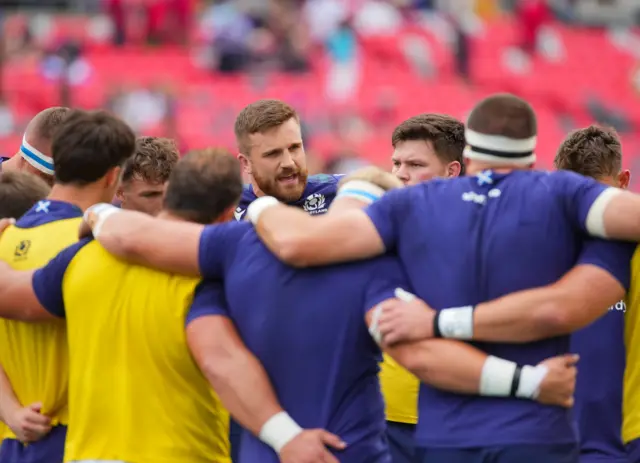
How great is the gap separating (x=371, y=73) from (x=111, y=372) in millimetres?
19839

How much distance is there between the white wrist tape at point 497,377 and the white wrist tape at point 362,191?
77cm

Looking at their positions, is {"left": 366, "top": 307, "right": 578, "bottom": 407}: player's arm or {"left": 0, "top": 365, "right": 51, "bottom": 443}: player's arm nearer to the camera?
{"left": 366, "top": 307, "right": 578, "bottom": 407}: player's arm

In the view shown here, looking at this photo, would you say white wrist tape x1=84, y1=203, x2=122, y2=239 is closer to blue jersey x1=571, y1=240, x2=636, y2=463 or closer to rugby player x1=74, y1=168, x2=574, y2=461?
rugby player x1=74, y1=168, x2=574, y2=461

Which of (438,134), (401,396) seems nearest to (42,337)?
(401,396)

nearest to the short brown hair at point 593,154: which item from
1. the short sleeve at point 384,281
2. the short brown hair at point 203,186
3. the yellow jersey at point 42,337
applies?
the short sleeve at point 384,281

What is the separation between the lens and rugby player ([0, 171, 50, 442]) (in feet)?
15.5

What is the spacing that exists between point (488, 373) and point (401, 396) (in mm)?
1655

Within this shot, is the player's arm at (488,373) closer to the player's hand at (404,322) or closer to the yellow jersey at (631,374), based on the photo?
the player's hand at (404,322)

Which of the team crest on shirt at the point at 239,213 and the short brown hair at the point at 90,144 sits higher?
the short brown hair at the point at 90,144

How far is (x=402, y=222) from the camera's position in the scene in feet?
13.6

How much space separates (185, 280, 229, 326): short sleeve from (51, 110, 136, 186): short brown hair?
750 millimetres

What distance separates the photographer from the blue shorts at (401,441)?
558 cm

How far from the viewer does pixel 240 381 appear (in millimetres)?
4180

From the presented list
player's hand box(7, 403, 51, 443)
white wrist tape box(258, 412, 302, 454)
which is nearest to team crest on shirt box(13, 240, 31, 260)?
player's hand box(7, 403, 51, 443)
